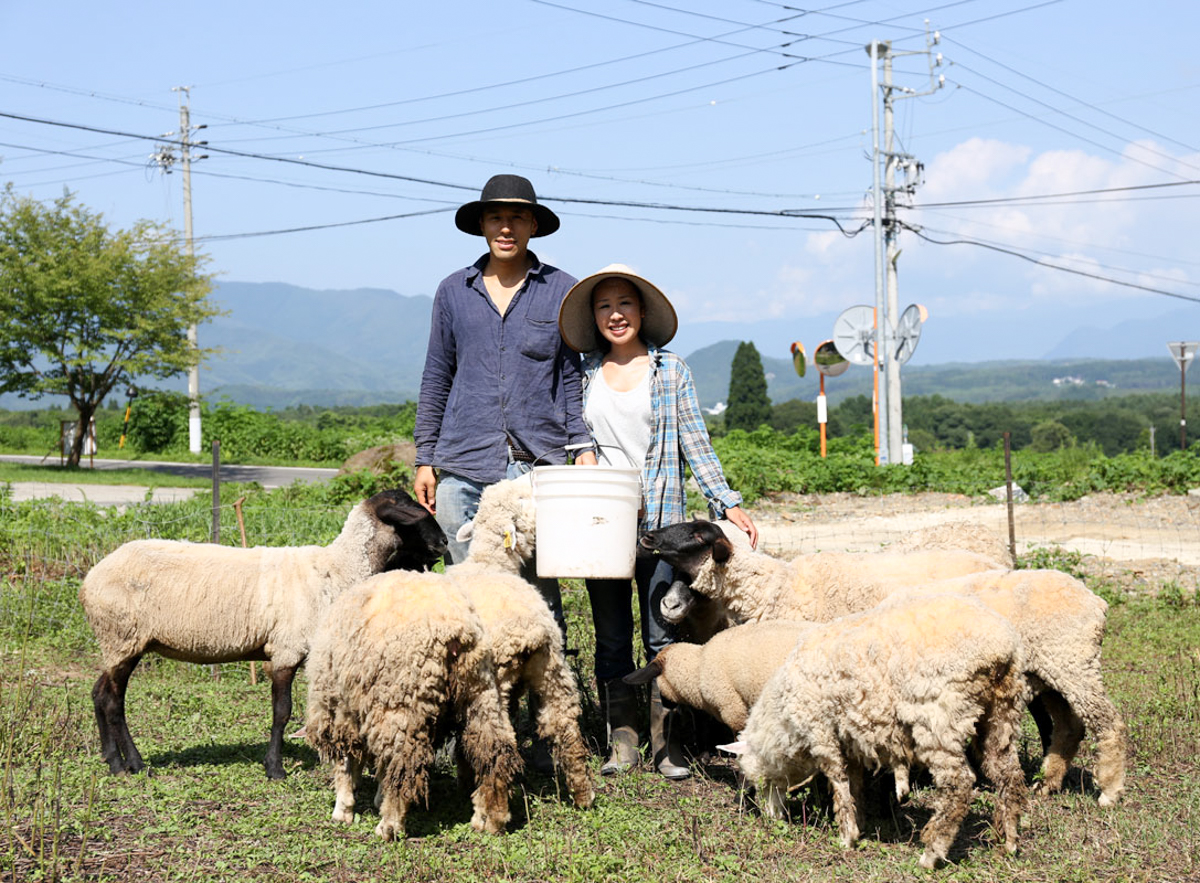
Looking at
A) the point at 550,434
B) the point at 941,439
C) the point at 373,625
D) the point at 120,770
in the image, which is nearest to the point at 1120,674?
the point at 550,434

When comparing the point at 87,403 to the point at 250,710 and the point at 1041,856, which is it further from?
the point at 1041,856

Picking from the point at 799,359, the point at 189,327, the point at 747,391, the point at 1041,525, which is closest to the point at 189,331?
the point at 189,327

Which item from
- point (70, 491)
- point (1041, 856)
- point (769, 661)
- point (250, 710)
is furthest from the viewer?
point (70, 491)

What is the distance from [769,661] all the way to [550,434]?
64.9 inches

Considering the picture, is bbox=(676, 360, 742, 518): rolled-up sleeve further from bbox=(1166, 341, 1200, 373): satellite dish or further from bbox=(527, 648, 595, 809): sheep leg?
bbox=(1166, 341, 1200, 373): satellite dish

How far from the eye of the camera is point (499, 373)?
5785mm

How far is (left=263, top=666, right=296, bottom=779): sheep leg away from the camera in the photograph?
18.2 ft

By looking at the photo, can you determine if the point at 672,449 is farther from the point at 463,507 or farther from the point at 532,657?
the point at 532,657

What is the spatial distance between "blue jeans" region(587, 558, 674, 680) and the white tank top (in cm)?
61

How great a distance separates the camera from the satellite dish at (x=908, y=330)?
25575 mm

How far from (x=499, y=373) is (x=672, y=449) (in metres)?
1.03

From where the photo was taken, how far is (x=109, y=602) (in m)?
5.79

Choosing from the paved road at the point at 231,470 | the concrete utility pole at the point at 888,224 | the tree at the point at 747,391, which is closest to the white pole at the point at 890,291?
the concrete utility pole at the point at 888,224

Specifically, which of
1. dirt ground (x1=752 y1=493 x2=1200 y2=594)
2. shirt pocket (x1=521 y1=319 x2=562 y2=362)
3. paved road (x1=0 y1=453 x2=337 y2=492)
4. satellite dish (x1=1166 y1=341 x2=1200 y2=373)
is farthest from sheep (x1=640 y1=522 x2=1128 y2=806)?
Answer: satellite dish (x1=1166 y1=341 x2=1200 y2=373)
